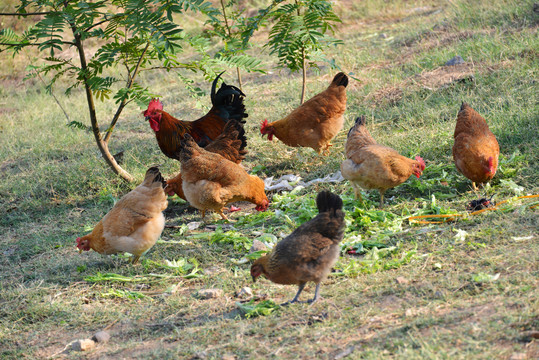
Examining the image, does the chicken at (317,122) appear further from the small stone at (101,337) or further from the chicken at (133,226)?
the small stone at (101,337)

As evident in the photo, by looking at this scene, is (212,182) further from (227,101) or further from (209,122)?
(227,101)

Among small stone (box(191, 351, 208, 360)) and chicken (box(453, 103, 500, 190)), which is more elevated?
chicken (box(453, 103, 500, 190))

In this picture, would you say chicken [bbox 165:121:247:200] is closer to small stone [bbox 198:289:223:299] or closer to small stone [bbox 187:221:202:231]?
small stone [bbox 187:221:202:231]

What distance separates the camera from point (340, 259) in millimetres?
4492

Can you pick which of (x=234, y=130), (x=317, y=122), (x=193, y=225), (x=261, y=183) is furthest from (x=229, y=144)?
(x=317, y=122)

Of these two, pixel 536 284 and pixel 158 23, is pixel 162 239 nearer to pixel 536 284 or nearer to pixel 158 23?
pixel 158 23

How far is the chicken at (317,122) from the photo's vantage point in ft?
23.0

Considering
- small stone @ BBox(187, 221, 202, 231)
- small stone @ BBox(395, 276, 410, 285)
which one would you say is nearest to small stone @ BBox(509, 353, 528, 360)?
small stone @ BBox(395, 276, 410, 285)

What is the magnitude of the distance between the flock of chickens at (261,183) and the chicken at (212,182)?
1 centimetres

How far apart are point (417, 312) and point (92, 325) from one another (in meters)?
2.43

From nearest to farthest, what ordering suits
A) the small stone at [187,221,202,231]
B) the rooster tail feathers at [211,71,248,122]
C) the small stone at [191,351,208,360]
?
the small stone at [191,351,208,360]
the small stone at [187,221,202,231]
the rooster tail feathers at [211,71,248,122]

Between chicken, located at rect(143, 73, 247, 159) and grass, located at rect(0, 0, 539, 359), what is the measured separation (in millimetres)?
701

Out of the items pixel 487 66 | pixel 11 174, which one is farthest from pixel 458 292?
pixel 11 174

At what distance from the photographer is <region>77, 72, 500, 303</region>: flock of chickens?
385cm
